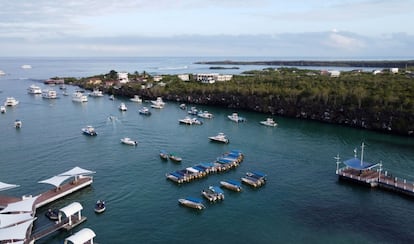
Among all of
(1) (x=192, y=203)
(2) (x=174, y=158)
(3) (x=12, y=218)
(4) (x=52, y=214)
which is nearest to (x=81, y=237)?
(3) (x=12, y=218)

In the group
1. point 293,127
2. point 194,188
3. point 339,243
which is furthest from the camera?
point 293,127

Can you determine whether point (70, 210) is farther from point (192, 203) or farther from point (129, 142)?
point (129, 142)

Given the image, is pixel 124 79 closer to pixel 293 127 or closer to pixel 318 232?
pixel 293 127

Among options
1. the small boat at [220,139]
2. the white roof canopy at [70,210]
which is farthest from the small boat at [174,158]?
the white roof canopy at [70,210]

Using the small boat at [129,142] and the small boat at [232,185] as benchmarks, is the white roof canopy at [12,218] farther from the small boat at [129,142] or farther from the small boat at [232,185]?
the small boat at [129,142]

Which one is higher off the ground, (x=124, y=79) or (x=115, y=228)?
(x=124, y=79)

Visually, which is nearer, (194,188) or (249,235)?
(249,235)

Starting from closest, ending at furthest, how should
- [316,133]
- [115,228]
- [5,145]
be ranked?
[115,228], [5,145], [316,133]

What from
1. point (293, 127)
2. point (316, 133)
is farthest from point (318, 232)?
point (293, 127)
